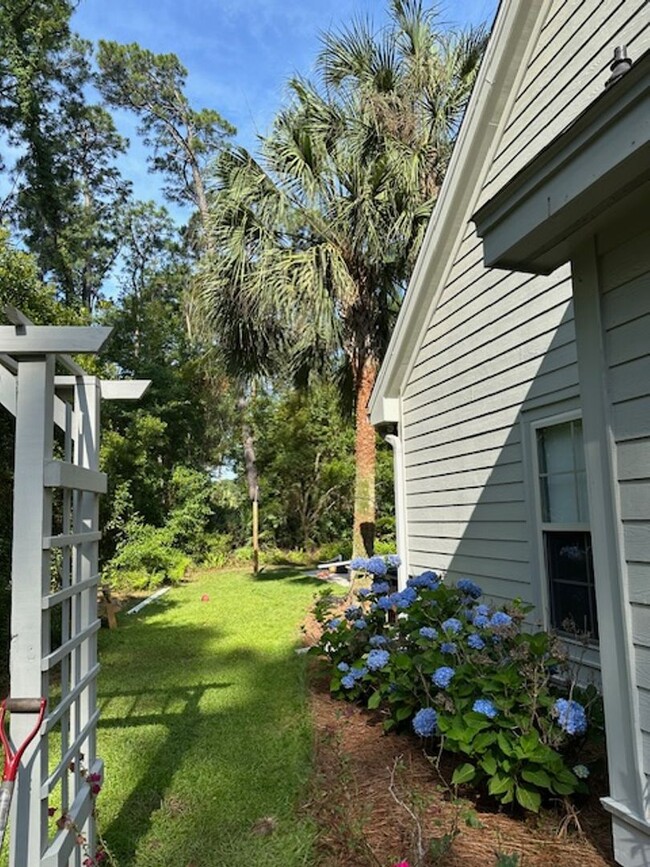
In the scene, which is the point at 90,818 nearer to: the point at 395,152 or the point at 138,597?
the point at 395,152

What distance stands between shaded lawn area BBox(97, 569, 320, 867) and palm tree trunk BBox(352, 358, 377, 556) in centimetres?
173

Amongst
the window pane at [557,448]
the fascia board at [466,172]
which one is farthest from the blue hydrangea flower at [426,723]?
the fascia board at [466,172]

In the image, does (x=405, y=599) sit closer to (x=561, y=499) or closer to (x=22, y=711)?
(x=561, y=499)

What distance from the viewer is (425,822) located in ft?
8.80

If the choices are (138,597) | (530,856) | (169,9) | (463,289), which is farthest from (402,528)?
(169,9)

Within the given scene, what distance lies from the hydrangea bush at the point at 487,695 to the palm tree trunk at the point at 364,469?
15.6 feet

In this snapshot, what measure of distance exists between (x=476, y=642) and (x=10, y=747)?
90.7 inches

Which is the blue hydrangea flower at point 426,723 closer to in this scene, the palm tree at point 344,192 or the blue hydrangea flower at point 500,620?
the blue hydrangea flower at point 500,620

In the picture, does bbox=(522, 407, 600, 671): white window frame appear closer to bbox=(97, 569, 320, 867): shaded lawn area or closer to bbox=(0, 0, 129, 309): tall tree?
bbox=(97, 569, 320, 867): shaded lawn area

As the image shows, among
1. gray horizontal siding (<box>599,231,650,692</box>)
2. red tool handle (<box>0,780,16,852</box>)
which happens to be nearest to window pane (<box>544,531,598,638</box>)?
gray horizontal siding (<box>599,231,650,692</box>)

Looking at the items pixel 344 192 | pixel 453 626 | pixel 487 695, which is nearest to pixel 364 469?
pixel 344 192

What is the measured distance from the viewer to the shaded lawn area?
109 inches

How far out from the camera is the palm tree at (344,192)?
26.5 ft

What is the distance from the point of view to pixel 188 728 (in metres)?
4.34
